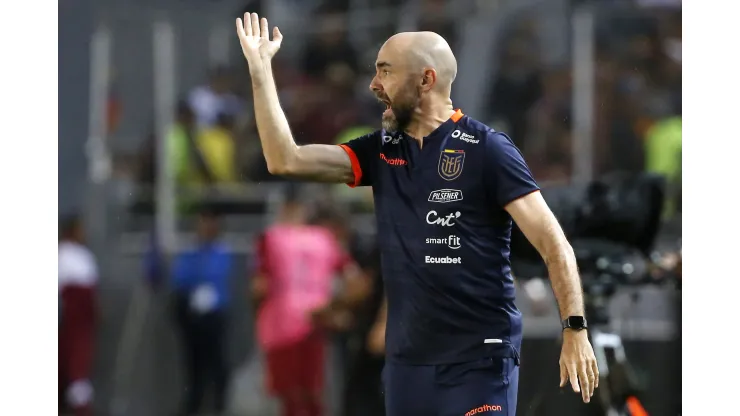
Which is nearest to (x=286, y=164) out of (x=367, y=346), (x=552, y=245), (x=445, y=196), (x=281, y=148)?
(x=281, y=148)

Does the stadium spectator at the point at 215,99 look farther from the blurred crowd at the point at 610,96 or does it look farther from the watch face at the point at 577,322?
the watch face at the point at 577,322

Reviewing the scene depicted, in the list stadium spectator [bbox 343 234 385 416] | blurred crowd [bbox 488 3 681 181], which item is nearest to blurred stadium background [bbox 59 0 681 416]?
blurred crowd [bbox 488 3 681 181]

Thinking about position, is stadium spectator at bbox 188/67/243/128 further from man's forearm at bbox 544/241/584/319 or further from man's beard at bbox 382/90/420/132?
man's forearm at bbox 544/241/584/319

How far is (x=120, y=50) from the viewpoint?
813 cm

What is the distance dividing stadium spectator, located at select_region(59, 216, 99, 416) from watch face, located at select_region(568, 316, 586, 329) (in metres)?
5.32

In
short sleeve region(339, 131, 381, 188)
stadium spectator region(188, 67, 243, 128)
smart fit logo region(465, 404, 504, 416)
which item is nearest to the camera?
smart fit logo region(465, 404, 504, 416)

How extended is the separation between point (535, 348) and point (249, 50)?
13.2 feet

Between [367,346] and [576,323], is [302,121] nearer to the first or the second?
[367,346]

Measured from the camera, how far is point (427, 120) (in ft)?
12.5

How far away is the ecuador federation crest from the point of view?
145 inches

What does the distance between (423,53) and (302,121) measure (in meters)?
4.13

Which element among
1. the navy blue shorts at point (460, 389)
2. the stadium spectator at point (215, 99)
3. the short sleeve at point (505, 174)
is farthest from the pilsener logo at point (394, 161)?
the stadium spectator at point (215, 99)

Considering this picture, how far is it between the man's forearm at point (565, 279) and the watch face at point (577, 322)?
16mm

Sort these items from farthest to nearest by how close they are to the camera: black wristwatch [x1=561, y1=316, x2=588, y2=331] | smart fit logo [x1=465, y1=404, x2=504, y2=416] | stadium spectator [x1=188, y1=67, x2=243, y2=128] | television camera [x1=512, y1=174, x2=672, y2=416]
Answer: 1. stadium spectator [x1=188, y1=67, x2=243, y2=128]
2. television camera [x1=512, y1=174, x2=672, y2=416]
3. smart fit logo [x1=465, y1=404, x2=504, y2=416]
4. black wristwatch [x1=561, y1=316, x2=588, y2=331]
